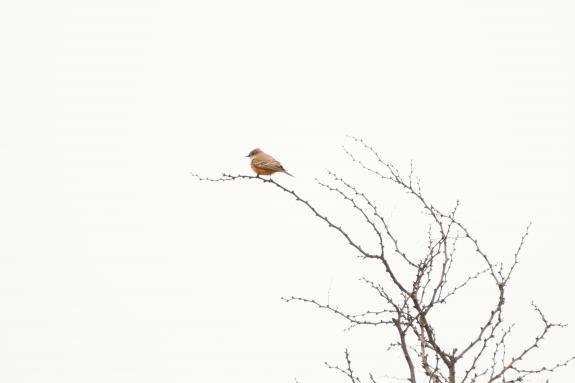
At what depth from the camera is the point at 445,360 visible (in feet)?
9.12

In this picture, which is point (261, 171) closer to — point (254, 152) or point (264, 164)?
point (264, 164)

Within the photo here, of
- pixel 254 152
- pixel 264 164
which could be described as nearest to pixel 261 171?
pixel 264 164

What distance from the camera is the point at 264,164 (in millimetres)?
8164

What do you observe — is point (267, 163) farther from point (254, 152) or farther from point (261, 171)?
point (254, 152)

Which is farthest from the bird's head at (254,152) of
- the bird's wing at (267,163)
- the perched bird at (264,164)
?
the bird's wing at (267,163)

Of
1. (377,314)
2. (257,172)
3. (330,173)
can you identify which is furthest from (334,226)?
(257,172)

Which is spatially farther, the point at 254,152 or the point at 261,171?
the point at 254,152

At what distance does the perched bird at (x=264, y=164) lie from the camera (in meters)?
8.16

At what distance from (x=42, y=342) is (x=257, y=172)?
301ft

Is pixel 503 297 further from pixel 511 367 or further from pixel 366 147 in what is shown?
pixel 366 147

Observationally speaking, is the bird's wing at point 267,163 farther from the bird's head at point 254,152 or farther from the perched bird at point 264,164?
the bird's head at point 254,152

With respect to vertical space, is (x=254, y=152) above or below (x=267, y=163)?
above

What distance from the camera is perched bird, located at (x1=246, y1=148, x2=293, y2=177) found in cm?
816

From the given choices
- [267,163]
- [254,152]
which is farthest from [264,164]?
[254,152]
